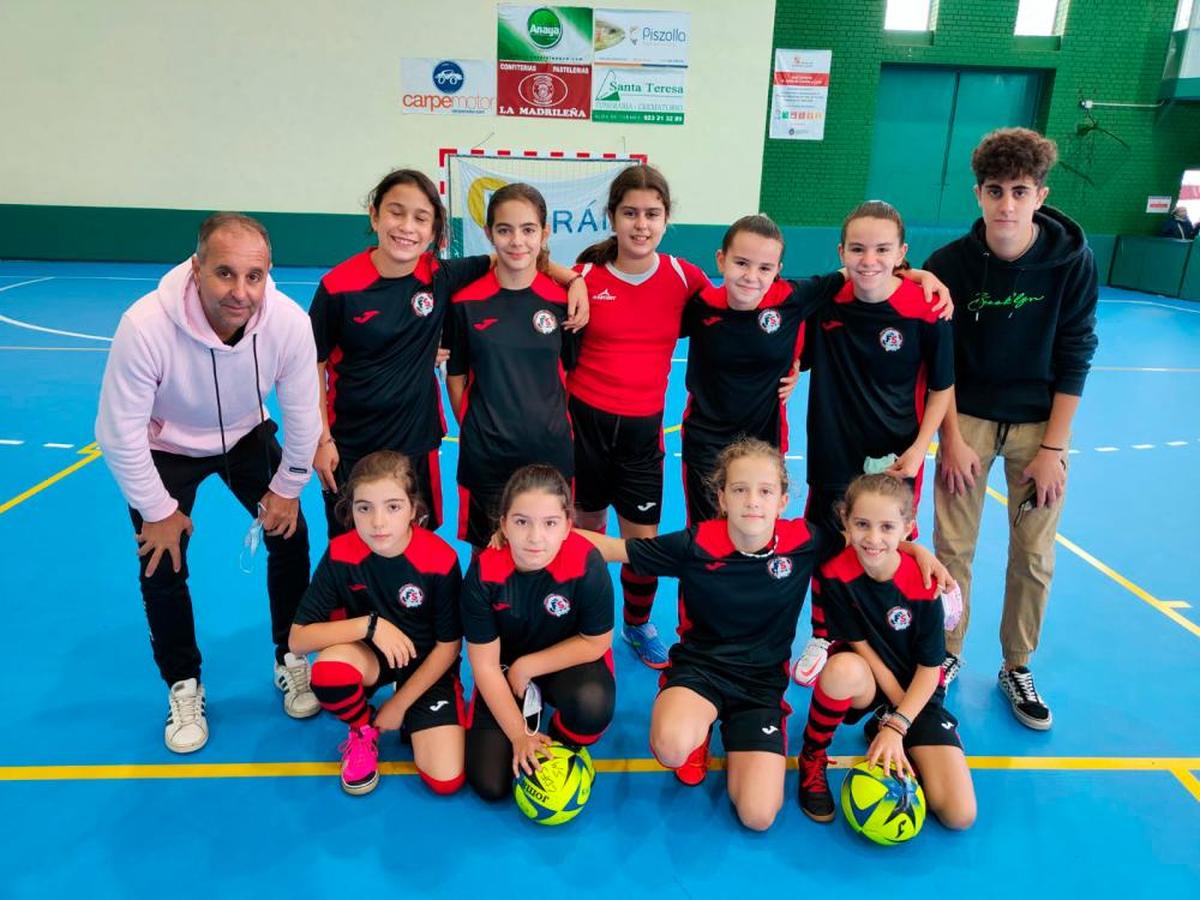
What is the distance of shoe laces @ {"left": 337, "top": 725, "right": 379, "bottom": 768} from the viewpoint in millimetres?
2682

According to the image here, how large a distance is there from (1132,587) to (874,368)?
2071 mm

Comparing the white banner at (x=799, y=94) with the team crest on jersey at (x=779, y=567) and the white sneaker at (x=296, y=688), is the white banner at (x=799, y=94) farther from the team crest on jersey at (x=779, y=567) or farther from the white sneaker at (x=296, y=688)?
the white sneaker at (x=296, y=688)

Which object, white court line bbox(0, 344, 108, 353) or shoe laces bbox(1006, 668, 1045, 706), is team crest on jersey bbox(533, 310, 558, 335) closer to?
shoe laces bbox(1006, 668, 1045, 706)

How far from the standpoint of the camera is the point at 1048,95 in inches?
547

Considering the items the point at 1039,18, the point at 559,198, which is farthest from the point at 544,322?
the point at 1039,18

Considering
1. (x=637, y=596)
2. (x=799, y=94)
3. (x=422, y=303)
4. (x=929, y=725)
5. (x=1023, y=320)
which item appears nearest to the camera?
(x=929, y=725)

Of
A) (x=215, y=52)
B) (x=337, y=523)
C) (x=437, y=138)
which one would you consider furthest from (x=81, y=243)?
(x=337, y=523)

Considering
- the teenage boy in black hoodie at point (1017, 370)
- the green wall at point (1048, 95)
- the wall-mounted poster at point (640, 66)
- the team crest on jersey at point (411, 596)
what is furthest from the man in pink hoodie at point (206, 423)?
the green wall at point (1048, 95)

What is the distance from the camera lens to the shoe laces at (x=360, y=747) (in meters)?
2.68

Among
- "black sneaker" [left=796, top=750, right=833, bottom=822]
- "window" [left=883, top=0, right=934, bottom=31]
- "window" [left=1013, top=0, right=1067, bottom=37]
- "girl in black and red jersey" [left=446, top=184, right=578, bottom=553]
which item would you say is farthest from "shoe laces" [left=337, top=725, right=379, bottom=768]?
"window" [left=1013, top=0, right=1067, bottom=37]

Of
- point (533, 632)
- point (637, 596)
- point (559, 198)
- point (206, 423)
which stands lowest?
point (637, 596)

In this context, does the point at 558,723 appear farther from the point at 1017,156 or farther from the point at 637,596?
the point at 1017,156

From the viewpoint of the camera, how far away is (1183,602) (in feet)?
12.8

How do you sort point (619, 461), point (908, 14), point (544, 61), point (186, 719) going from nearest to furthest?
point (186, 719) < point (619, 461) < point (544, 61) < point (908, 14)
